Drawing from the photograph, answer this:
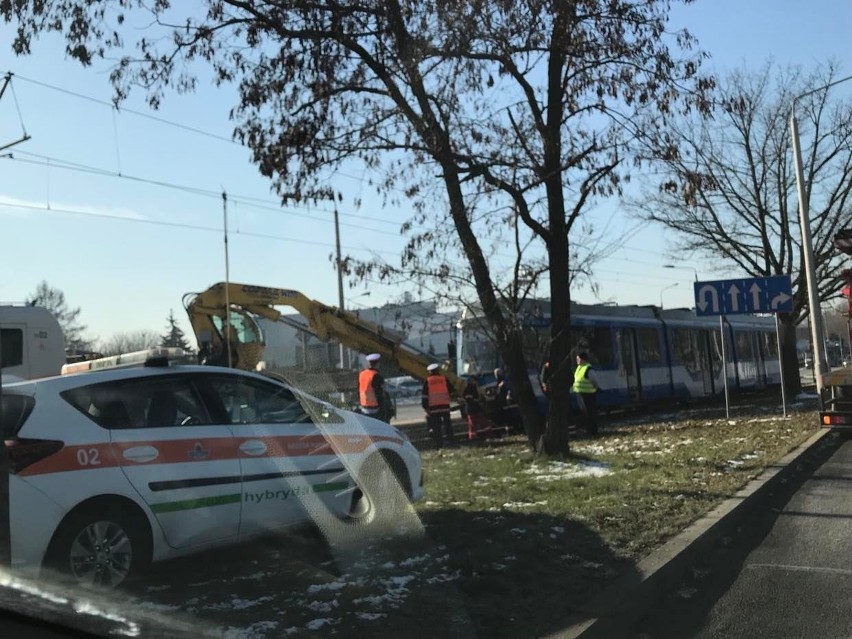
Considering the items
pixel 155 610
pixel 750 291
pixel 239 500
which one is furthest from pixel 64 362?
pixel 750 291

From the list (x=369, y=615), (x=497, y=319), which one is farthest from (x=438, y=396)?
(x=369, y=615)

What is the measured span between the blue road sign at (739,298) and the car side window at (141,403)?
12.4 metres

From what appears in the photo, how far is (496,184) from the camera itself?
1063 cm

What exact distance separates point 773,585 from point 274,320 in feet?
43.1

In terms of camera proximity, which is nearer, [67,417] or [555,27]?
[67,417]

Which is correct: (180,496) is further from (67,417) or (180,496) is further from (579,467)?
(579,467)

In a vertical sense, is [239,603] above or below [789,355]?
below

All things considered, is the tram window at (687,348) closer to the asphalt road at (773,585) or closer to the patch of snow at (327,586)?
the asphalt road at (773,585)

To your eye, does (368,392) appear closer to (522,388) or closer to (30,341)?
(522,388)

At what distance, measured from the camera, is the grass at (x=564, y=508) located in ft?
17.0

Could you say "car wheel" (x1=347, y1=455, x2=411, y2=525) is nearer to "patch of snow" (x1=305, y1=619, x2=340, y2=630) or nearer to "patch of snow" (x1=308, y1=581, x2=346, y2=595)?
"patch of snow" (x1=308, y1=581, x2=346, y2=595)

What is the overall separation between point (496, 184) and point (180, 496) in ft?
21.3

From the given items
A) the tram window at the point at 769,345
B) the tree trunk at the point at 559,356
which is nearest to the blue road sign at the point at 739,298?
the tree trunk at the point at 559,356

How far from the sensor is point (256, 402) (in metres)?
6.45
